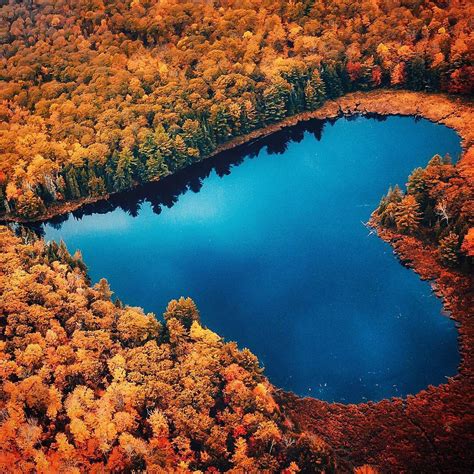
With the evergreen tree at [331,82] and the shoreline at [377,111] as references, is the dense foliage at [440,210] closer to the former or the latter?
the shoreline at [377,111]

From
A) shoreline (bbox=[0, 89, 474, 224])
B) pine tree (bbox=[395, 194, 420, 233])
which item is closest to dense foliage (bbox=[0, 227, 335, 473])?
pine tree (bbox=[395, 194, 420, 233])

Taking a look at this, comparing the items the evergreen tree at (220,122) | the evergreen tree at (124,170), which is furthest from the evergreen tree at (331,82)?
the evergreen tree at (124,170)

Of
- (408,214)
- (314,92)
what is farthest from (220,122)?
(408,214)

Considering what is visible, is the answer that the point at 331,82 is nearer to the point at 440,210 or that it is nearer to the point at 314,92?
the point at 314,92

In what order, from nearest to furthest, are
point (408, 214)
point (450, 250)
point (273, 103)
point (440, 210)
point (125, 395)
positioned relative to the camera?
point (125, 395) → point (450, 250) → point (440, 210) → point (408, 214) → point (273, 103)

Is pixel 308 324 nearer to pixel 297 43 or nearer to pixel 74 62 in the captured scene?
pixel 297 43

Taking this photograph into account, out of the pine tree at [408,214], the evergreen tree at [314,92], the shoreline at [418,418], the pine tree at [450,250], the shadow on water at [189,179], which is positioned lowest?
the shoreline at [418,418]
